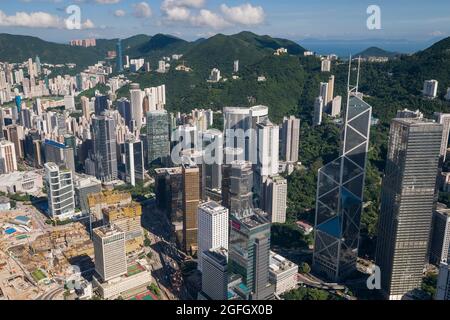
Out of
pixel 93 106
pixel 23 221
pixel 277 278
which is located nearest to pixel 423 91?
pixel 277 278

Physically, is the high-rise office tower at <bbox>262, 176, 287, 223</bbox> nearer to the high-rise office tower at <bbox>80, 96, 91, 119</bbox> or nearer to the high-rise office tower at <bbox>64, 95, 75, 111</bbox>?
the high-rise office tower at <bbox>80, 96, 91, 119</bbox>

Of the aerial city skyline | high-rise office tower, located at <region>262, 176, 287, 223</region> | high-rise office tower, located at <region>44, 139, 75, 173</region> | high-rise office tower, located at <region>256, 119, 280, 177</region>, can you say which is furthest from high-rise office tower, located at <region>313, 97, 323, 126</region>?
high-rise office tower, located at <region>44, 139, 75, 173</region>

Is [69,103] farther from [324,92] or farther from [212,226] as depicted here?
[212,226]

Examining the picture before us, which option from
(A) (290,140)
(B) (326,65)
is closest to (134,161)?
(A) (290,140)

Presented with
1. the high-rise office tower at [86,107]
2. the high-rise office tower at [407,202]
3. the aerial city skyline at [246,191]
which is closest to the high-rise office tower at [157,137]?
the aerial city skyline at [246,191]

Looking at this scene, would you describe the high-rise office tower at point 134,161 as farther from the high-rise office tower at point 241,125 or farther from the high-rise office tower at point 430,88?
the high-rise office tower at point 430,88

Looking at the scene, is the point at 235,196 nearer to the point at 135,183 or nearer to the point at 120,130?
the point at 135,183
